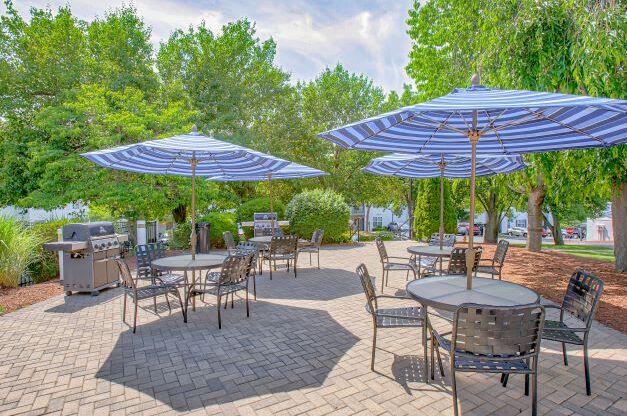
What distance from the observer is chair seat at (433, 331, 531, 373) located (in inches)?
104

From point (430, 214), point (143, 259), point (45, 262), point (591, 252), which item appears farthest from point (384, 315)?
point (591, 252)

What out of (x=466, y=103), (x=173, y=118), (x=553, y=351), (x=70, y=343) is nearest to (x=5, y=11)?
(x=173, y=118)

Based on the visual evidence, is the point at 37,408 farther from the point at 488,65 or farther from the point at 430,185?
the point at 430,185

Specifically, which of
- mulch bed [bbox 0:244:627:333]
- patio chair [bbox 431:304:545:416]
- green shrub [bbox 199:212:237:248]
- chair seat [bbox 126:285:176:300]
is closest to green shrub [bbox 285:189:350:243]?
green shrub [bbox 199:212:237:248]

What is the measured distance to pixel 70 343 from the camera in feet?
14.1

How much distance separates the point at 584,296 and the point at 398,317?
173 cm

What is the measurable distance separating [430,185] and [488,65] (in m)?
7.95

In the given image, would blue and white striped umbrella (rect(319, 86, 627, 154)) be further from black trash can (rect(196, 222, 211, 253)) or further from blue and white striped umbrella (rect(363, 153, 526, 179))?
black trash can (rect(196, 222, 211, 253))

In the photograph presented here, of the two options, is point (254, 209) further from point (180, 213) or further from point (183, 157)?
point (183, 157)

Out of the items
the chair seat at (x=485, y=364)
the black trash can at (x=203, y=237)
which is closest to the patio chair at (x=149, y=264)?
the chair seat at (x=485, y=364)

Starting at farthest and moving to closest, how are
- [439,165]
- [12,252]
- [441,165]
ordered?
[439,165], [441,165], [12,252]

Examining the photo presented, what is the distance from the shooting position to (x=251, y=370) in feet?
11.8

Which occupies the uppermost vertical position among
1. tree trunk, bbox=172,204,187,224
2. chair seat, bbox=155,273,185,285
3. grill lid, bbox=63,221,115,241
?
tree trunk, bbox=172,204,187,224

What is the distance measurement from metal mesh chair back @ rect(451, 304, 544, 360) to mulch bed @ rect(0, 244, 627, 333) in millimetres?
3219
